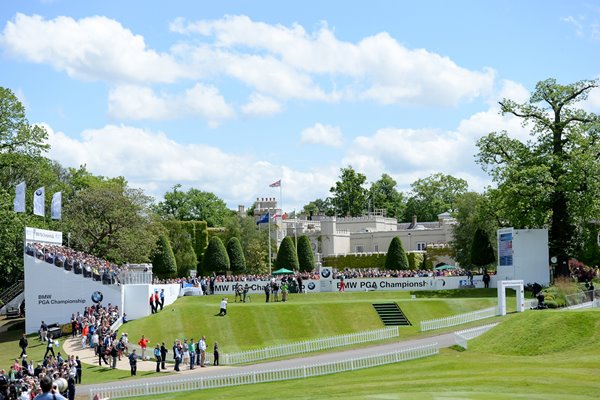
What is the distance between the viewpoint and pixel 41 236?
61.3 meters

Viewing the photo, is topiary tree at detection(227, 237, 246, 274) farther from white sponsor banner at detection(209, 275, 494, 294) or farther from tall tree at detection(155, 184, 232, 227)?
tall tree at detection(155, 184, 232, 227)

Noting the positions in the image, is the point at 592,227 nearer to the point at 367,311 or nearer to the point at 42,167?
the point at 367,311

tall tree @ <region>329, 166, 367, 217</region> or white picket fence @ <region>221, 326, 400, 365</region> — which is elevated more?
tall tree @ <region>329, 166, 367, 217</region>

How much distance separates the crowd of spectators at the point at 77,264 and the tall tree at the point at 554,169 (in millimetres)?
29280

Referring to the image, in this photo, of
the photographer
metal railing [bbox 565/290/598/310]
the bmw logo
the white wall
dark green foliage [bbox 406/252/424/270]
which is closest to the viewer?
the photographer

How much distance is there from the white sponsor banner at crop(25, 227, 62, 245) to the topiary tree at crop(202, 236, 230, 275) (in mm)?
21342

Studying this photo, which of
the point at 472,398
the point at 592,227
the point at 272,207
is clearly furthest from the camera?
the point at 272,207

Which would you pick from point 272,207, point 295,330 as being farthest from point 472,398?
point 272,207

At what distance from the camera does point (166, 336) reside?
1918 inches

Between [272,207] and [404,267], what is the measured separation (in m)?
44.8

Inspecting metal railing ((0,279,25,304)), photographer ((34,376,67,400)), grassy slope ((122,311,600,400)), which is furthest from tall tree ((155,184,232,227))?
photographer ((34,376,67,400))

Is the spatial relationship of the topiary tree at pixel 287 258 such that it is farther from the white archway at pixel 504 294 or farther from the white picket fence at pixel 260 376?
the white picket fence at pixel 260 376

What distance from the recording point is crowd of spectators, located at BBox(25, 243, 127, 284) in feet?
181

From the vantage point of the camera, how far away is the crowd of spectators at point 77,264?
55.1 metres
